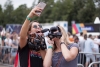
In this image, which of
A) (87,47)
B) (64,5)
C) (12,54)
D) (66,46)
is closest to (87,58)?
(87,47)

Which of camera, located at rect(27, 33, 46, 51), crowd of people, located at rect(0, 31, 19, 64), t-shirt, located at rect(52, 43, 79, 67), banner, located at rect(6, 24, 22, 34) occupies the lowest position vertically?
crowd of people, located at rect(0, 31, 19, 64)

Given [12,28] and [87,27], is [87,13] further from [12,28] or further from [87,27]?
[12,28]

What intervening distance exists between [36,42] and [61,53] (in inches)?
14.4

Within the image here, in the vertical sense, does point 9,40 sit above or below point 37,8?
below

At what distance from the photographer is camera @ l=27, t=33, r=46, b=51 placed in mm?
3070

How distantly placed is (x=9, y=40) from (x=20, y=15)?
91017 millimetres

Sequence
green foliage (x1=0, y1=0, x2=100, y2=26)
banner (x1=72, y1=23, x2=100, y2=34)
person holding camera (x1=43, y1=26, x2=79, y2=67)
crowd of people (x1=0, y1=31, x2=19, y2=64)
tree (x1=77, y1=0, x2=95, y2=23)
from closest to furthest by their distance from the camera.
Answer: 1. person holding camera (x1=43, y1=26, x2=79, y2=67)
2. crowd of people (x1=0, y1=31, x2=19, y2=64)
3. banner (x1=72, y1=23, x2=100, y2=34)
4. tree (x1=77, y1=0, x2=95, y2=23)
5. green foliage (x1=0, y1=0, x2=100, y2=26)

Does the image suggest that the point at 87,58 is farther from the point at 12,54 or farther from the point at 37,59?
the point at 37,59

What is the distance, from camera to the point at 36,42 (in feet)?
10.0

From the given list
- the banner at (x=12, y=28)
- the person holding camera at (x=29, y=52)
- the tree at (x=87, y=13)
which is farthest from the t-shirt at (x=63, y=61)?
the tree at (x=87, y=13)

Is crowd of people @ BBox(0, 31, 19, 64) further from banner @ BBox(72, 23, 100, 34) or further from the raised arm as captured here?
banner @ BBox(72, 23, 100, 34)

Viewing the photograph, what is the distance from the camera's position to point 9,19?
101250 mm

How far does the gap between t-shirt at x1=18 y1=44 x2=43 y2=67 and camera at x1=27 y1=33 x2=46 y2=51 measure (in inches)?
3.5

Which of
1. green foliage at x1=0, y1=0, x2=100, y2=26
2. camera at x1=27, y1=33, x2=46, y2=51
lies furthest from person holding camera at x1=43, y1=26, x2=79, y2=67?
green foliage at x1=0, y1=0, x2=100, y2=26
